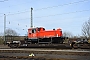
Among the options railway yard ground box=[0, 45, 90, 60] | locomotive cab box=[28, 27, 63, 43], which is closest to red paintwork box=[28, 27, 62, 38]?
locomotive cab box=[28, 27, 63, 43]

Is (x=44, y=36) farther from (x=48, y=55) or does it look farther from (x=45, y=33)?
(x=48, y=55)

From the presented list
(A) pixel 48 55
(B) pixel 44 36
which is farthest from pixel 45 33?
(A) pixel 48 55

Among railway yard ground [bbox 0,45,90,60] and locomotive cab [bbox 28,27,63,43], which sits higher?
locomotive cab [bbox 28,27,63,43]

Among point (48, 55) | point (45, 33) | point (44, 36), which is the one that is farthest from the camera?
point (45, 33)

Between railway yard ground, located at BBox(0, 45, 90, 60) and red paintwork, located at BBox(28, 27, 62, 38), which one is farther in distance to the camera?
red paintwork, located at BBox(28, 27, 62, 38)

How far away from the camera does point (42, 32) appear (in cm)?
3002

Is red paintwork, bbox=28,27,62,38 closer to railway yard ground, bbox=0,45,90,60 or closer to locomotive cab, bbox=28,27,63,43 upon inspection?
locomotive cab, bbox=28,27,63,43

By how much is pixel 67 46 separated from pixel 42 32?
18.5ft

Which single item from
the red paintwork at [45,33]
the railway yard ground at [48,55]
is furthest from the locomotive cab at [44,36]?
the railway yard ground at [48,55]

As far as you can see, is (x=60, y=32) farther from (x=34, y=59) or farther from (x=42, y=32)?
(x=34, y=59)

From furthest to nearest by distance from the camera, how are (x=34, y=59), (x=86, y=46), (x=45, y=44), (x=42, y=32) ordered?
1. (x=42, y=32)
2. (x=45, y=44)
3. (x=86, y=46)
4. (x=34, y=59)

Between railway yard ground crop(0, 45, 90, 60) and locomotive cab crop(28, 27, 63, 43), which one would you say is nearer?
railway yard ground crop(0, 45, 90, 60)

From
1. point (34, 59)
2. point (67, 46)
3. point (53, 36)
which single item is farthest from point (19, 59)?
point (53, 36)

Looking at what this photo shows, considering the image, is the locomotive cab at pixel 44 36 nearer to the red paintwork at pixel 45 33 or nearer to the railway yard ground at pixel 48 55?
the red paintwork at pixel 45 33
